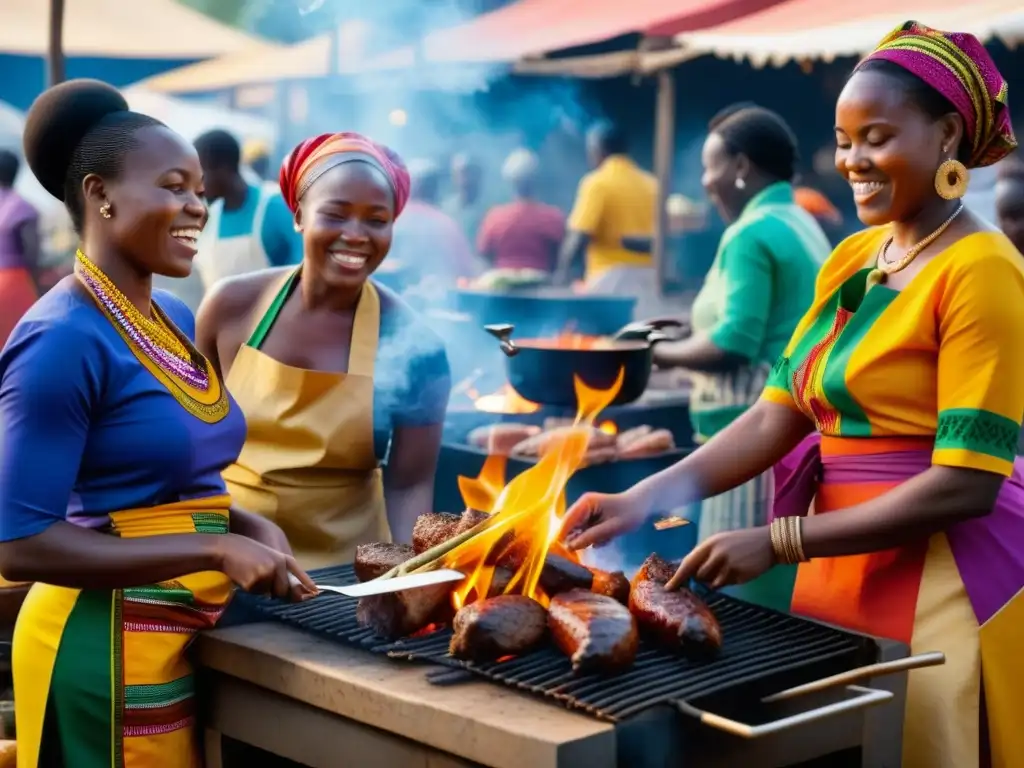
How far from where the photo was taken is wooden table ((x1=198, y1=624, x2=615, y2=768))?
2.37 metres

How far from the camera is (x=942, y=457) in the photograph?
2.77 m

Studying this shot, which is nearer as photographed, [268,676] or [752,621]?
[268,676]

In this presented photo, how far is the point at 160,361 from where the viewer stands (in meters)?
2.91

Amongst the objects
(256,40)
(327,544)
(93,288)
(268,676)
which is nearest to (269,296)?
(327,544)

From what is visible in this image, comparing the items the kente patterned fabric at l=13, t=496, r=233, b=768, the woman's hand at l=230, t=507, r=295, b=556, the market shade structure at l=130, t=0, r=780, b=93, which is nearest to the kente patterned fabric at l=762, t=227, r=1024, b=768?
the woman's hand at l=230, t=507, r=295, b=556

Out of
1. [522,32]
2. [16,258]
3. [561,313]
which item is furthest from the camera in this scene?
[522,32]

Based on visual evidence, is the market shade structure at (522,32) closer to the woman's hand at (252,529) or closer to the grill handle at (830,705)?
the woman's hand at (252,529)

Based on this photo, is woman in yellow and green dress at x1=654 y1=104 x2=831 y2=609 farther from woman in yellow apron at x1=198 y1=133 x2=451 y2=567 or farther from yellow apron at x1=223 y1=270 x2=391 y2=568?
yellow apron at x1=223 y1=270 x2=391 y2=568

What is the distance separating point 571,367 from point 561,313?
151 centimetres

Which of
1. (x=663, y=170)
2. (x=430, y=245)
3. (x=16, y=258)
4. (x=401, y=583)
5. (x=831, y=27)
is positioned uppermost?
(x=831, y=27)

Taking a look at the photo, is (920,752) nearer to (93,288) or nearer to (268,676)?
(268,676)

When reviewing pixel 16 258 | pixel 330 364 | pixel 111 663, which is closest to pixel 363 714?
pixel 111 663

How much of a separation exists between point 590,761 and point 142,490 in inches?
47.6

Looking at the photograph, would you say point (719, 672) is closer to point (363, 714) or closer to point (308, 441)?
point (363, 714)
